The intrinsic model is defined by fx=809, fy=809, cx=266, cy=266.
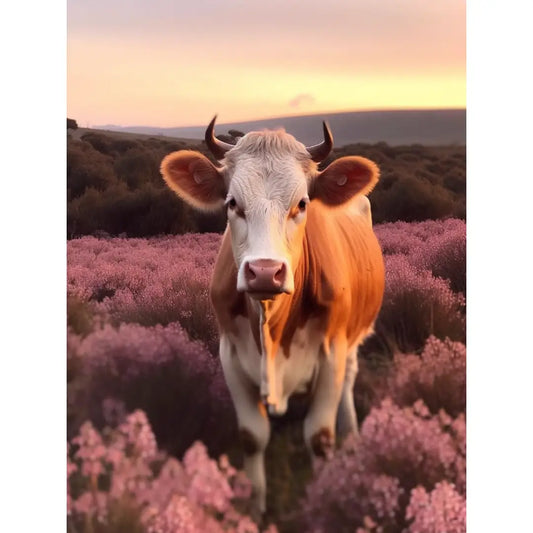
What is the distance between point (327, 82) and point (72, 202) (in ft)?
5.04

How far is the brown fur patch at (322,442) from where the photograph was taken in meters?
3.54

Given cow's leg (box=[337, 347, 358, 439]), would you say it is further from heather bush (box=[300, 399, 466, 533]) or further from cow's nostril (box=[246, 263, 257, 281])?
cow's nostril (box=[246, 263, 257, 281])

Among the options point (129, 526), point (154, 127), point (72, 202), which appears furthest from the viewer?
point (72, 202)

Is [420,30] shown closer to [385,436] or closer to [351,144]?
[351,144]

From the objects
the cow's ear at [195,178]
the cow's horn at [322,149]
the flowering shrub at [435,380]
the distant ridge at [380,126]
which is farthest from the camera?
the distant ridge at [380,126]

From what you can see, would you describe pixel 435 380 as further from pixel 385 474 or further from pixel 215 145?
pixel 215 145

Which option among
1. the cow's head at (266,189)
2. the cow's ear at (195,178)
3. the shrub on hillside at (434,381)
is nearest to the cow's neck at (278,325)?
Answer: the cow's head at (266,189)

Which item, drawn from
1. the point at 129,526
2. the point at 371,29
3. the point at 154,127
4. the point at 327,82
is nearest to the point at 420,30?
the point at 371,29

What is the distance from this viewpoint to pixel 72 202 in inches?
172

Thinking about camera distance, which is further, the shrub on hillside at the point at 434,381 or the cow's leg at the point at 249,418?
the shrub on hillside at the point at 434,381

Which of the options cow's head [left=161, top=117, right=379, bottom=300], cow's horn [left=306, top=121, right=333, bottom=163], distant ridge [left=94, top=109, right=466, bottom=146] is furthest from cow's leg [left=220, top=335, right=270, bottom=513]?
distant ridge [left=94, top=109, right=466, bottom=146]

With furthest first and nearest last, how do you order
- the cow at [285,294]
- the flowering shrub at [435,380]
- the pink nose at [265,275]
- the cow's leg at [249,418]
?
the flowering shrub at [435,380], the cow's leg at [249,418], the cow at [285,294], the pink nose at [265,275]

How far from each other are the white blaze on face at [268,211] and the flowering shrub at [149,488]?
0.93 metres

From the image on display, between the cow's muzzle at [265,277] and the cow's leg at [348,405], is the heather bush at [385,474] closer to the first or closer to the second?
the cow's leg at [348,405]
